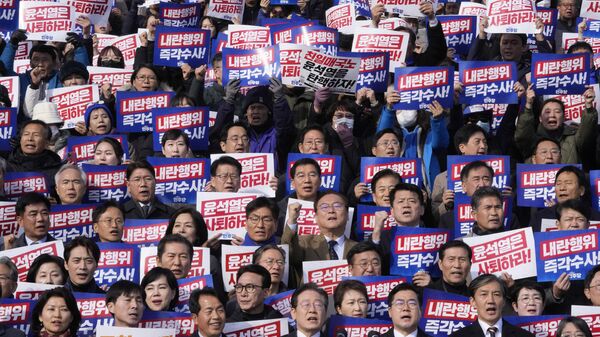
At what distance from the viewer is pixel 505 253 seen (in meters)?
13.4

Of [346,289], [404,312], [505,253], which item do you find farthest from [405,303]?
[505,253]

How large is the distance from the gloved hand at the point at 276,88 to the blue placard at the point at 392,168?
1.33 meters

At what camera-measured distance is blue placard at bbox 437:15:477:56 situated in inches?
736

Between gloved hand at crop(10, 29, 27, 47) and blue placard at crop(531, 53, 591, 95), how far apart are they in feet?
18.2

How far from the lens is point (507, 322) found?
40.1 feet

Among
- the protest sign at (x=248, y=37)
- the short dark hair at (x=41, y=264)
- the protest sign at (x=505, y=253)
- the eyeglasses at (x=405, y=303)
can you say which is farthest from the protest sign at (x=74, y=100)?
the eyeglasses at (x=405, y=303)

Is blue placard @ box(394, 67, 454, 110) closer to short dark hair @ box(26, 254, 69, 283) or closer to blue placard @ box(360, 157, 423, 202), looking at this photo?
blue placard @ box(360, 157, 423, 202)

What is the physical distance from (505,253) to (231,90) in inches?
156

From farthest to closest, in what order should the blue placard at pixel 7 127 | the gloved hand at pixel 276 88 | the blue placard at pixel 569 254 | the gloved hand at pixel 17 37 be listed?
the gloved hand at pixel 17 37 → the gloved hand at pixel 276 88 → the blue placard at pixel 7 127 → the blue placard at pixel 569 254

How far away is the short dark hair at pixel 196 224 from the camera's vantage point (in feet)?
44.8

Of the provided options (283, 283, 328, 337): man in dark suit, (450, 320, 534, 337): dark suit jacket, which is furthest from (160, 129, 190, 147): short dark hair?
(450, 320, 534, 337): dark suit jacket

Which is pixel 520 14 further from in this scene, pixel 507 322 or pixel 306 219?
pixel 507 322

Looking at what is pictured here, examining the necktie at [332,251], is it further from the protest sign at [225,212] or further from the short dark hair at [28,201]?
the short dark hair at [28,201]

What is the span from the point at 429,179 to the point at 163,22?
15.7 feet
